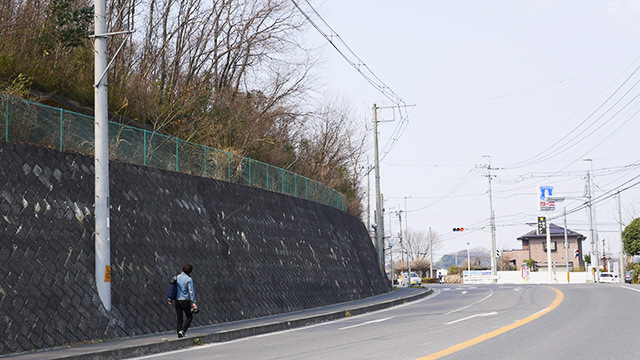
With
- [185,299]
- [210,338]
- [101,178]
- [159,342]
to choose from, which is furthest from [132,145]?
[159,342]

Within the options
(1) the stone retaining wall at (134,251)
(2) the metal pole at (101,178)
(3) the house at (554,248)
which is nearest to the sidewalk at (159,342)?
(1) the stone retaining wall at (134,251)

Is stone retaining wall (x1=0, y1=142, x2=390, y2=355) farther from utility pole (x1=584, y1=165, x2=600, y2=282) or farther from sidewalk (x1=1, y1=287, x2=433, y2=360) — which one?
utility pole (x1=584, y1=165, x2=600, y2=282)

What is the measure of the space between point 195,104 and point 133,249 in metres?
13.2

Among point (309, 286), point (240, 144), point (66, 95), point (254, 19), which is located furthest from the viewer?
point (254, 19)

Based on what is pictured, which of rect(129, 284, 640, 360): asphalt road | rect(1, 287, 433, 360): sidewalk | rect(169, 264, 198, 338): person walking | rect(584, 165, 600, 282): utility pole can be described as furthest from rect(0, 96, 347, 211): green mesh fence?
rect(584, 165, 600, 282): utility pole

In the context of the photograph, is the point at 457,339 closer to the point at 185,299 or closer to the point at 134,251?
the point at 185,299

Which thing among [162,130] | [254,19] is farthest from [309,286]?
[254,19]

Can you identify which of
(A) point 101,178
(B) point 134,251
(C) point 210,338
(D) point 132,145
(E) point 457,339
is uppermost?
(D) point 132,145

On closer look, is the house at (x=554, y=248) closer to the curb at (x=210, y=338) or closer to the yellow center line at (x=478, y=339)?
the curb at (x=210, y=338)

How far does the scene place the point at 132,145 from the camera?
1934 cm

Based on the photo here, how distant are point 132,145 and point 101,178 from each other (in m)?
4.91

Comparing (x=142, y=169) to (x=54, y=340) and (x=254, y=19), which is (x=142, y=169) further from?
(x=254, y=19)

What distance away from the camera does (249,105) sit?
3375 cm

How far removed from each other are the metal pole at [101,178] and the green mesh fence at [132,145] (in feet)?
6.98
